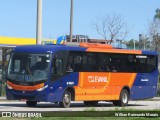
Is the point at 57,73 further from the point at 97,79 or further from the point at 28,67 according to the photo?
the point at 97,79

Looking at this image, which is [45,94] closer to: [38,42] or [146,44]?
[38,42]

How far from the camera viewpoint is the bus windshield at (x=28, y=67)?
82.8ft

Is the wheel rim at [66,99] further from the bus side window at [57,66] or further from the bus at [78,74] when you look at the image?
the bus side window at [57,66]

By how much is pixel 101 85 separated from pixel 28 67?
4.86m

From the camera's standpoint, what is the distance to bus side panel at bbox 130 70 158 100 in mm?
30938

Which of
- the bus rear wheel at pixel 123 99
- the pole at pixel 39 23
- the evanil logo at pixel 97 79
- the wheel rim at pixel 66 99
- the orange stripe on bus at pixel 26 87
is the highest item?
the pole at pixel 39 23

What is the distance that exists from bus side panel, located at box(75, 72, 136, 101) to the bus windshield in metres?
2.47

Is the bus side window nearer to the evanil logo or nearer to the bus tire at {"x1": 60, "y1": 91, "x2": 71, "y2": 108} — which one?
the bus tire at {"x1": 60, "y1": 91, "x2": 71, "y2": 108}

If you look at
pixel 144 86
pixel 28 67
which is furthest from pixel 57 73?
pixel 144 86

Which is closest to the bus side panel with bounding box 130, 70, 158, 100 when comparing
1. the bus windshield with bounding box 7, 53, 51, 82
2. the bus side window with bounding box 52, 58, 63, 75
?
the bus side window with bounding box 52, 58, 63, 75

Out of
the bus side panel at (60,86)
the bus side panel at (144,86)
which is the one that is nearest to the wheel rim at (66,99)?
the bus side panel at (60,86)

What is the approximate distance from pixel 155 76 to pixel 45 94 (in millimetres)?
9612

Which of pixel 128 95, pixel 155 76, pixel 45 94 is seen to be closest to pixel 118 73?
pixel 128 95

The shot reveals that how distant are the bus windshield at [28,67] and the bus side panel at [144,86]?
7.26 meters
